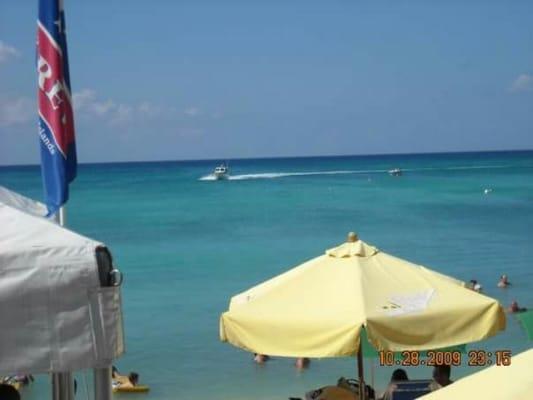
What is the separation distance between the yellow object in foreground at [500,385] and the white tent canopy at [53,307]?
40.3 inches

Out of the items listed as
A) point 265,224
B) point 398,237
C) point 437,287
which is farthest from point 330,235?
point 437,287

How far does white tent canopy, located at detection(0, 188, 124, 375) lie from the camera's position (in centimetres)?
271

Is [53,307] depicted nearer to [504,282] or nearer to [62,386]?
[62,386]

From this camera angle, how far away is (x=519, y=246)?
1112 inches

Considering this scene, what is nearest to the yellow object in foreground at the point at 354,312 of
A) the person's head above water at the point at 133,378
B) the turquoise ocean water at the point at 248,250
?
the turquoise ocean water at the point at 248,250

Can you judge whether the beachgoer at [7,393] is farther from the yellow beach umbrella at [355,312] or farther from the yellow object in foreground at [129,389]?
the yellow object in foreground at [129,389]

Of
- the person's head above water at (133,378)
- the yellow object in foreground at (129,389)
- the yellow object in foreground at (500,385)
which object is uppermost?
the yellow object in foreground at (500,385)

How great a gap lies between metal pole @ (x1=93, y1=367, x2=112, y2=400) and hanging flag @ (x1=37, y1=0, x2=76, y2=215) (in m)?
2.30

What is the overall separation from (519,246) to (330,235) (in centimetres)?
814

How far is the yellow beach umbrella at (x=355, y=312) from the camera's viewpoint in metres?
5.53

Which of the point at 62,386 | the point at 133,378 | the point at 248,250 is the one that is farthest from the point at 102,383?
the point at 248,250

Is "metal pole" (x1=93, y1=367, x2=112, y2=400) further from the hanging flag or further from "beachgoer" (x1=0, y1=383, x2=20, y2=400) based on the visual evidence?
the hanging flag

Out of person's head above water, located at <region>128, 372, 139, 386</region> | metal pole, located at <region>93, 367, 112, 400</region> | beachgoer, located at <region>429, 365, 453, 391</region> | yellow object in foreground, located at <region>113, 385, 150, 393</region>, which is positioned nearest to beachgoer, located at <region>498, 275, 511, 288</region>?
person's head above water, located at <region>128, 372, 139, 386</region>

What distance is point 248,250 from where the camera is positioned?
95.6 feet
